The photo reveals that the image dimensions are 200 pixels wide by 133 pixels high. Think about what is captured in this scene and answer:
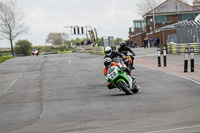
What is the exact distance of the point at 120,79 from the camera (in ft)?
36.8

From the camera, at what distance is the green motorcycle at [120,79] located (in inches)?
441

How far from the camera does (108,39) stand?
52938 mm

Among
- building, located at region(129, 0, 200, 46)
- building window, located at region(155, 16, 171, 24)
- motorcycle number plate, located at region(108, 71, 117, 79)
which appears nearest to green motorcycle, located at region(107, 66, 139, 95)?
motorcycle number plate, located at region(108, 71, 117, 79)

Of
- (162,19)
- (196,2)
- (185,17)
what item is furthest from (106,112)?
(196,2)

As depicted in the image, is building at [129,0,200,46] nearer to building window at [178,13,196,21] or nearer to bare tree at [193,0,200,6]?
building window at [178,13,196,21]

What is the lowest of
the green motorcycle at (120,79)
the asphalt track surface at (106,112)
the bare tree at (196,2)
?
the asphalt track surface at (106,112)

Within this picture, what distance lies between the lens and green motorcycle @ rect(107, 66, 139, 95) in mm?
11203

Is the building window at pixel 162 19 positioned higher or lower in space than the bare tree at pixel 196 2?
lower

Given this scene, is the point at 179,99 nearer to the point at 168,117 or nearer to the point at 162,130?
the point at 168,117

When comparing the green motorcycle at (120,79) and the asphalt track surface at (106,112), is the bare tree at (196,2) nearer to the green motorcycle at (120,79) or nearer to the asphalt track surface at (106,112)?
the asphalt track surface at (106,112)

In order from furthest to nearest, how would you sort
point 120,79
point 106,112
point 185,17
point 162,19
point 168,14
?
point 185,17 → point 162,19 → point 168,14 → point 120,79 → point 106,112

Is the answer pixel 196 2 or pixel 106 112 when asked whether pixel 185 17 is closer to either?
pixel 196 2

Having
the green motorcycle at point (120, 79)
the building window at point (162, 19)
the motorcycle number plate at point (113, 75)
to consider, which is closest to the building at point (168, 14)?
the building window at point (162, 19)

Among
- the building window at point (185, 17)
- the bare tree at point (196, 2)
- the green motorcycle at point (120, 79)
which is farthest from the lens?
the bare tree at point (196, 2)
